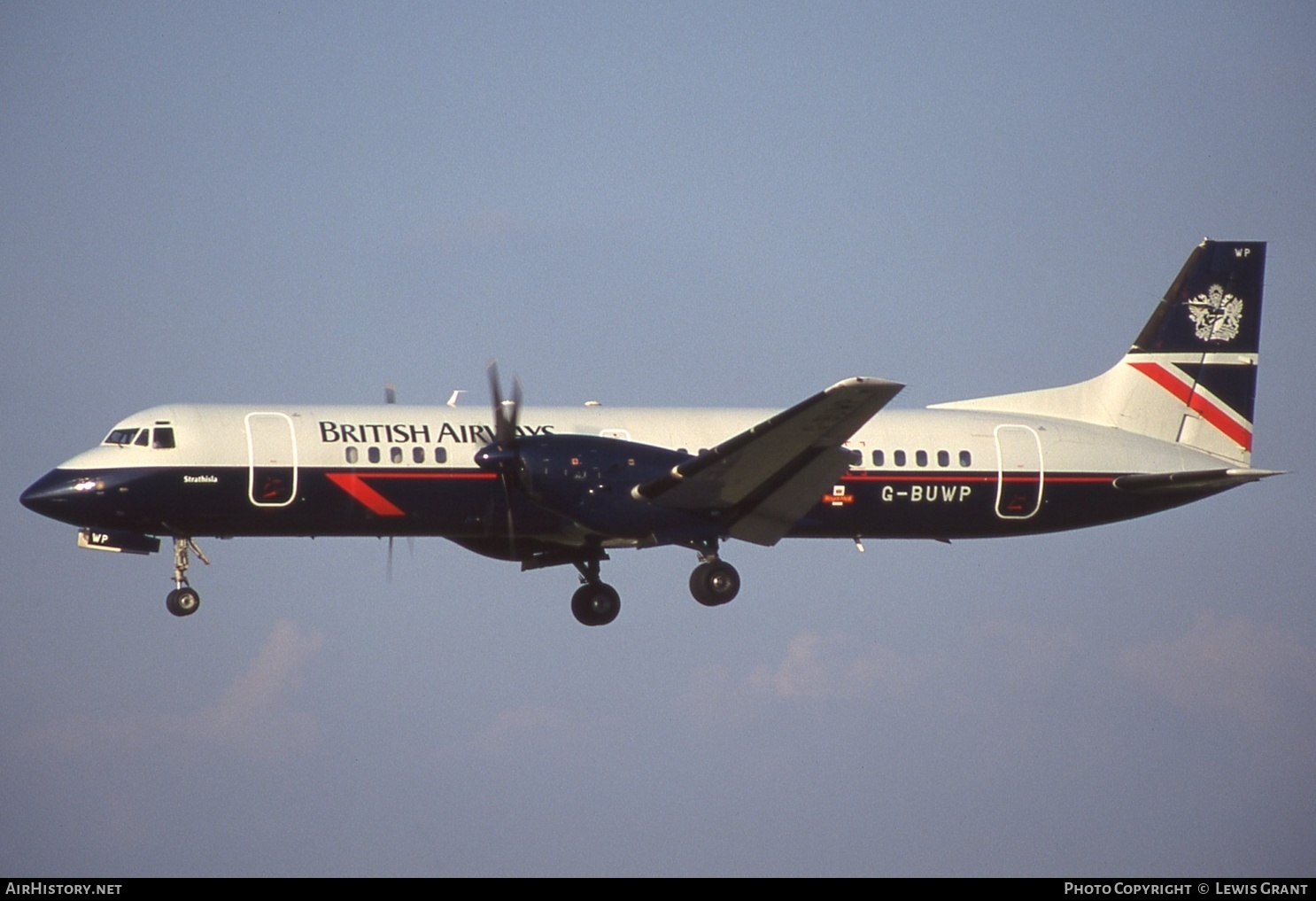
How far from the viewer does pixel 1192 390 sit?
1293 inches

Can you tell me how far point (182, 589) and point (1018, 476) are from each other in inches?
523

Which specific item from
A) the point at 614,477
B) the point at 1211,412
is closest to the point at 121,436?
the point at 614,477

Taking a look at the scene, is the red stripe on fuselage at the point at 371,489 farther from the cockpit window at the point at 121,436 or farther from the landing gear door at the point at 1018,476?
the landing gear door at the point at 1018,476

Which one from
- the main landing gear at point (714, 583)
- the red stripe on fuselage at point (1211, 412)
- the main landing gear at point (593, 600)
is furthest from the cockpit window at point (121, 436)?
the red stripe on fuselage at point (1211, 412)

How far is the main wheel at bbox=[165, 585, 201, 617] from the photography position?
2806 cm

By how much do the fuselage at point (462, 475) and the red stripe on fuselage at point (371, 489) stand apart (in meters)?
0.03

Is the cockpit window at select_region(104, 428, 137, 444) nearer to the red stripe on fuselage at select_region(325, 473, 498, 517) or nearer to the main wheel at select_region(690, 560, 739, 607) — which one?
the red stripe on fuselage at select_region(325, 473, 498, 517)

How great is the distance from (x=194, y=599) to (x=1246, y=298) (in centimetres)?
1862

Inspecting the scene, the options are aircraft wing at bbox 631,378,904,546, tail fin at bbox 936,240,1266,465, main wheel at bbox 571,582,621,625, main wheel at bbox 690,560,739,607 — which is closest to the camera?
aircraft wing at bbox 631,378,904,546

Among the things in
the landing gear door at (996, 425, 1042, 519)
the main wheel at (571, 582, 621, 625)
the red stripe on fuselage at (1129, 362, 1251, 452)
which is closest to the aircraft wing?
the main wheel at (571, 582, 621, 625)

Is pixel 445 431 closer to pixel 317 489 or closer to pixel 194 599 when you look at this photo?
pixel 317 489

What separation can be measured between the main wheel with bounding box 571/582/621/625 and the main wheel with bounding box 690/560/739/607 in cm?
178

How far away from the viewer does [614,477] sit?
27.9m

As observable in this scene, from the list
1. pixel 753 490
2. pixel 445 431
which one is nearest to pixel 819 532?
pixel 753 490
